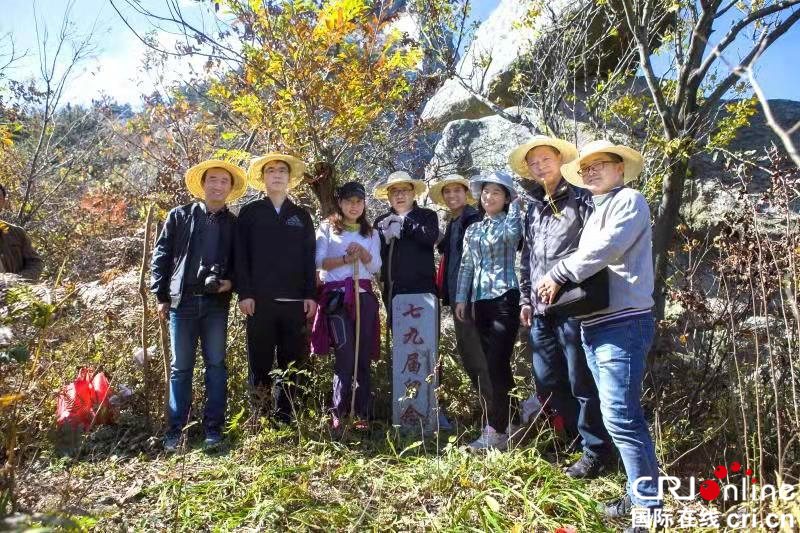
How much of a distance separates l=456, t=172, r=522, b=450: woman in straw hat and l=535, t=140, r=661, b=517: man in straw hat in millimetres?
913

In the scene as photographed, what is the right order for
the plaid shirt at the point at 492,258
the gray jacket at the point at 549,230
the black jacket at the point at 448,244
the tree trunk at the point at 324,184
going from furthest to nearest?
the tree trunk at the point at 324,184, the black jacket at the point at 448,244, the plaid shirt at the point at 492,258, the gray jacket at the point at 549,230

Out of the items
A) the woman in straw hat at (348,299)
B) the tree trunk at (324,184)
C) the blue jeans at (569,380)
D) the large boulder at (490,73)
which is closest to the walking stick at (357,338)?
the woman in straw hat at (348,299)

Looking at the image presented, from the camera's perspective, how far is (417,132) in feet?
23.3

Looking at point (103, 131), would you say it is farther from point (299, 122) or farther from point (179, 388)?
point (179, 388)

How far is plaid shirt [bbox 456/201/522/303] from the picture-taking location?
398 cm

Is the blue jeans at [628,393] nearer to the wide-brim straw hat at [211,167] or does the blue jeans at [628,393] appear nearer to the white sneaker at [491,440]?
the white sneaker at [491,440]

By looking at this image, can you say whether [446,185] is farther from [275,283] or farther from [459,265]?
[275,283]

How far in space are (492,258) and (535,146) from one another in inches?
32.9

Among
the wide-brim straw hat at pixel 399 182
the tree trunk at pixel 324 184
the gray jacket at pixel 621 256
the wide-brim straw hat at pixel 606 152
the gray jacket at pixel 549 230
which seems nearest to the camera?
the gray jacket at pixel 621 256

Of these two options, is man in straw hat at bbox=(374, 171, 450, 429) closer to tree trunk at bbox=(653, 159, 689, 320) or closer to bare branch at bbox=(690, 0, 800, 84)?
tree trunk at bbox=(653, 159, 689, 320)

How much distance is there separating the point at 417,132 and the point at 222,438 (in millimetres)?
4529

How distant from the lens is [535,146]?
12.4 ft

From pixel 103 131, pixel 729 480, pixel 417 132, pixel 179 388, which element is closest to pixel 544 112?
pixel 417 132

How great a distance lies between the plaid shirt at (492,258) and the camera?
3982 millimetres
